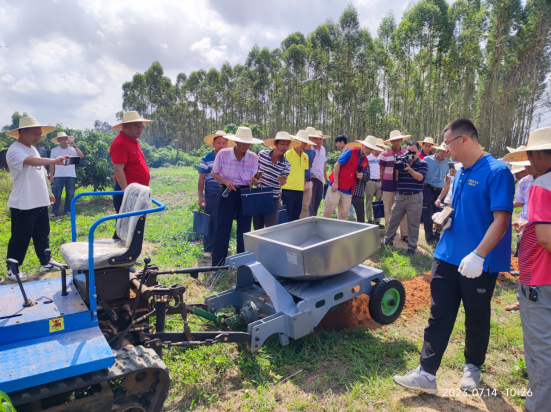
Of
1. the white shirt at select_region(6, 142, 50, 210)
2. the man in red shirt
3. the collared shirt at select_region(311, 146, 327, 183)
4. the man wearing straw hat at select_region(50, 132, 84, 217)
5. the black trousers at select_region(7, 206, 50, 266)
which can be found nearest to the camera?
the man in red shirt

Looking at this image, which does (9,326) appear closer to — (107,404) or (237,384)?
(107,404)

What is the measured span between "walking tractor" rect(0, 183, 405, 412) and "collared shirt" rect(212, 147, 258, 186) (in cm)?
119

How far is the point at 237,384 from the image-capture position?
302 cm

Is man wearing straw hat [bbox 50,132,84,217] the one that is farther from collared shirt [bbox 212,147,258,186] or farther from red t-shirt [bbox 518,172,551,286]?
red t-shirt [bbox 518,172,551,286]

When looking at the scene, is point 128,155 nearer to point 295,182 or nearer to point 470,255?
point 295,182

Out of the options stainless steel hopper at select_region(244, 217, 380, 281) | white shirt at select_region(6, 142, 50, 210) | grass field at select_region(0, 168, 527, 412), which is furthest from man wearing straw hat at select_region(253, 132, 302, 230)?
white shirt at select_region(6, 142, 50, 210)

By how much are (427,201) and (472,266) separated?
5751 mm

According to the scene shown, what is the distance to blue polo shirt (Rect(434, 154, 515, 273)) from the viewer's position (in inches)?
101

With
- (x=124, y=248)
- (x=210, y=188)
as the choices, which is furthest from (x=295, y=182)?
(x=124, y=248)

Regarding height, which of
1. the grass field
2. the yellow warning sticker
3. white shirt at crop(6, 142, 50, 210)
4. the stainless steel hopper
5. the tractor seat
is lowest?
the grass field

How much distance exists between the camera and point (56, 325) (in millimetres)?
2316

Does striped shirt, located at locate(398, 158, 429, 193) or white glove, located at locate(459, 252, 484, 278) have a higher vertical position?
striped shirt, located at locate(398, 158, 429, 193)

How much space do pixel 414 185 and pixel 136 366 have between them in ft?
20.1

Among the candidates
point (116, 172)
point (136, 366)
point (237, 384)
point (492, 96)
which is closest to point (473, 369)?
point (237, 384)
